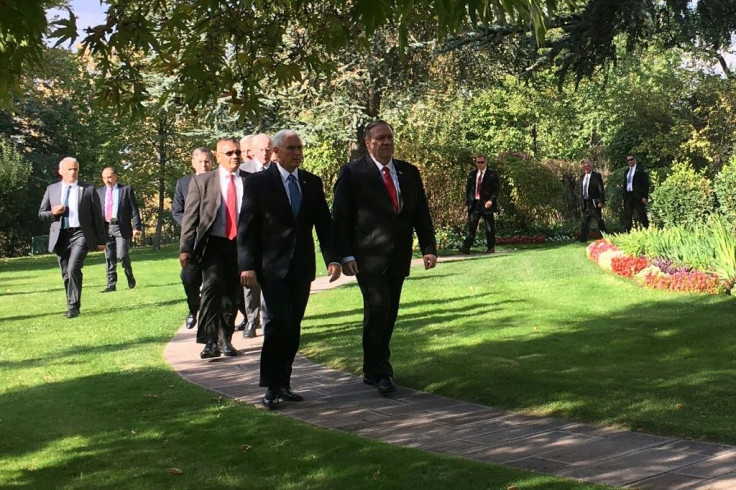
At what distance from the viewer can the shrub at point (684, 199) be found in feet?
59.7

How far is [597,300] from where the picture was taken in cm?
1202

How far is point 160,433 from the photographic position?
617 centimetres

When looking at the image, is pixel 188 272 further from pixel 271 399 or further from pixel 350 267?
pixel 271 399

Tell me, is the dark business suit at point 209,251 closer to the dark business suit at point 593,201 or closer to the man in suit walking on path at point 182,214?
the man in suit walking on path at point 182,214

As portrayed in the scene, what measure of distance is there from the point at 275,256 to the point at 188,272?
9.98 ft

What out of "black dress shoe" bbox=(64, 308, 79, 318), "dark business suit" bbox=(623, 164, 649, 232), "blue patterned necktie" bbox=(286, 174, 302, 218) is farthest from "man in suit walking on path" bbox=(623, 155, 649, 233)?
"blue patterned necktie" bbox=(286, 174, 302, 218)

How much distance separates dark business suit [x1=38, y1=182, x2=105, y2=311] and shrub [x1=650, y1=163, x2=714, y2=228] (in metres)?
11.1

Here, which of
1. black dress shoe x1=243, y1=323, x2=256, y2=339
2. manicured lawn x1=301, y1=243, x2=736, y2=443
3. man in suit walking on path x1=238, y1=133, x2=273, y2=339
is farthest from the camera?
black dress shoe x1=243, y1=323, x2=256, y2=339

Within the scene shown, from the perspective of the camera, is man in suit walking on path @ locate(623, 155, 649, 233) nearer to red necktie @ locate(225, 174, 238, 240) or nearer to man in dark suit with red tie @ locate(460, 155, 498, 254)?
man in dark suit with red tie @ locate(460, 155, 498, 254)

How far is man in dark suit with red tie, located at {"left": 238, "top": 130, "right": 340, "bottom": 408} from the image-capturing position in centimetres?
696

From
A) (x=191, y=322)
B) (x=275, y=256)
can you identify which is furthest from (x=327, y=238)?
(x=191, y=322)

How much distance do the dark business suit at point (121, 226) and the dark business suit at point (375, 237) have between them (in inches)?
368

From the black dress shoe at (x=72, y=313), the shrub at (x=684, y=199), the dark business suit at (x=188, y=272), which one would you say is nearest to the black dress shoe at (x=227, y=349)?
the dark business suit at (x=188, y=272)

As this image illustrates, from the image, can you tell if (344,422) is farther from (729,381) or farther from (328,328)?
(328,328)
